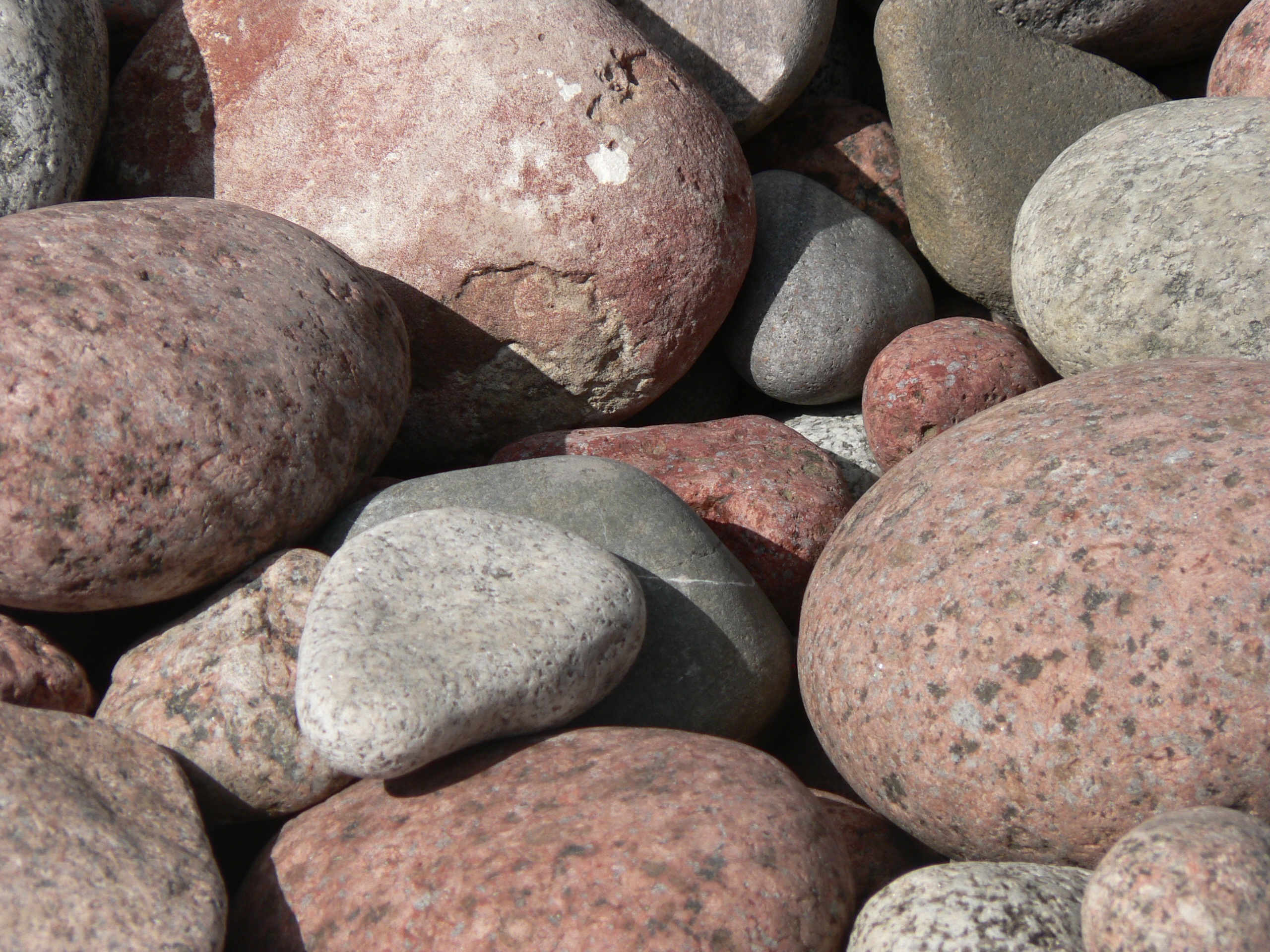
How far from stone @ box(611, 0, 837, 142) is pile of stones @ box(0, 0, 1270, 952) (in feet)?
0.06

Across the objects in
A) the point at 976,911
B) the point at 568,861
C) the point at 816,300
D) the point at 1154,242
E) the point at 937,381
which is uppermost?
the point at 1154,242

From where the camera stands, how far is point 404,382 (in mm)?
2725

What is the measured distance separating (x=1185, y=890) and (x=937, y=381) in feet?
5.73

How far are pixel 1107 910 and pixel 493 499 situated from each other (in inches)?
62.1

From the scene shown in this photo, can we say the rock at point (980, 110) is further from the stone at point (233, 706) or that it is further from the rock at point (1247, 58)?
the stone at point (233, 706)

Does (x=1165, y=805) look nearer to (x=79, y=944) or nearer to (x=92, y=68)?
(x=79, y=944)

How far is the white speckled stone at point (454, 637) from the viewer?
Result: 1772 mm

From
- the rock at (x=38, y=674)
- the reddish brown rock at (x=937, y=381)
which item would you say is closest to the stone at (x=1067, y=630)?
the reddish brown rock at (x=937, y=381)

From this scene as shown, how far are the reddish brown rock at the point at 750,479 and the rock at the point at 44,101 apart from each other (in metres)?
1.43

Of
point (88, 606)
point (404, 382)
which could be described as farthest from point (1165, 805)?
point (88, 606)

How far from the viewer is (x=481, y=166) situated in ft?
9.66

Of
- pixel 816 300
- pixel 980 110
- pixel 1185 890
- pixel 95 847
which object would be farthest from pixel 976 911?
pixel 980 110

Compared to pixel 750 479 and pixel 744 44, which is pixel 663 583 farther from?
pixel 744 44

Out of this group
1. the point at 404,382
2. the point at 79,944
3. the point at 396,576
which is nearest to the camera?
the point at 79,944
